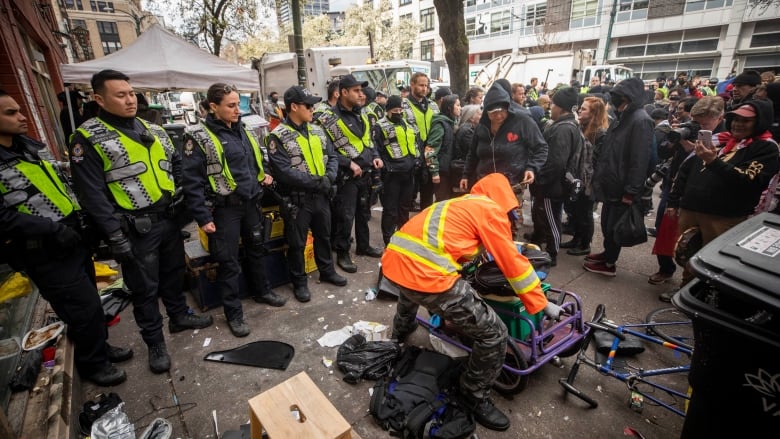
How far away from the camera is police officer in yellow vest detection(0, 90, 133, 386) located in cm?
234

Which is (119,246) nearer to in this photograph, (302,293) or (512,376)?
(302,293)

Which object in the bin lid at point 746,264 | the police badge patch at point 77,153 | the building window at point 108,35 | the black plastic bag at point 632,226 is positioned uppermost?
the building window at point 108,35

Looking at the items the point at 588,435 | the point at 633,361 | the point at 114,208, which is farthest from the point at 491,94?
the point at 114,208

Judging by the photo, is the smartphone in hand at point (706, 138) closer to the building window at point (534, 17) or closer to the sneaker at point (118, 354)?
the sneaker at point (118, 354)

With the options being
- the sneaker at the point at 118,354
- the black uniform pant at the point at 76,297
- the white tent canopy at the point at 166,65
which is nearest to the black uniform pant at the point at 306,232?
the sneaker at the point at 118,354

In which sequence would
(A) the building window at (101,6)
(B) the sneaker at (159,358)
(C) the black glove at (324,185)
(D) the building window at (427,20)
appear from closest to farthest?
1. (B) the sneaker at (159,358)
2. (C) the black glove at (324,185)
3. (D) the building window at (427,20)
4. (A) the building window at (101,6)

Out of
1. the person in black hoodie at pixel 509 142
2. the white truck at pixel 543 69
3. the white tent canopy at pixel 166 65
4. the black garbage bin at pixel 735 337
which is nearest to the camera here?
the black garbage bin at pixel 735 337

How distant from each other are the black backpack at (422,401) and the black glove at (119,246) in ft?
7.00

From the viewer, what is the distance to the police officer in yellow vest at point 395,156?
4.87 metres

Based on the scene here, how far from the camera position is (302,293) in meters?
4.19

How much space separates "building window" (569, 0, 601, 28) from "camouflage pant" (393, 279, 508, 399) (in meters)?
36.7

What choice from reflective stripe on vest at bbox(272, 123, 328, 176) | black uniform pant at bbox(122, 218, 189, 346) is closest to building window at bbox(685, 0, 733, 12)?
reflective stripe on vest at bbox(272, 123, 328, 176)

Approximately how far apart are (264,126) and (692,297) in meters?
9.43

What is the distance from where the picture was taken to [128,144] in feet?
9.25
